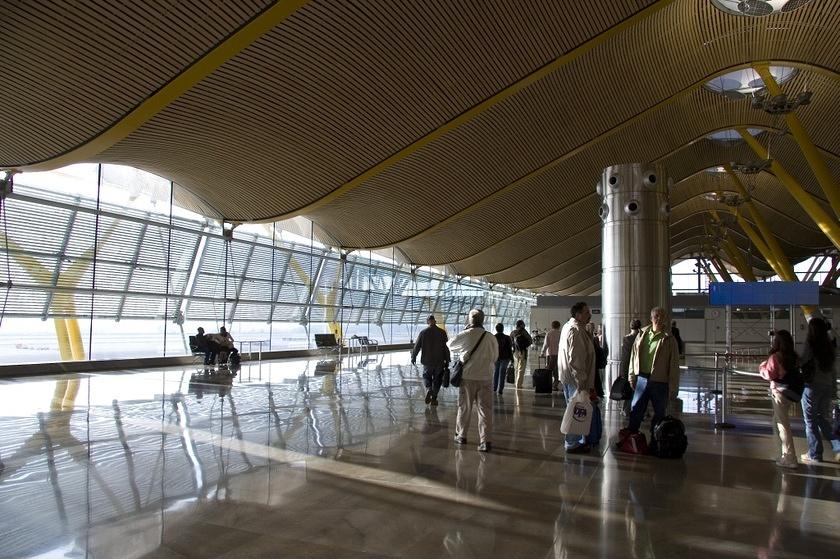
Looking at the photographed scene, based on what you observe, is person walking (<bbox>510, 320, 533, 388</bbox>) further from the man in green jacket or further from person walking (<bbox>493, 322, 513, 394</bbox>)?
the man in green jacket

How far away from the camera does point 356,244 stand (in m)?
28.6

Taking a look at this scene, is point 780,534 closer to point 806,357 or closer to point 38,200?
point 806,357

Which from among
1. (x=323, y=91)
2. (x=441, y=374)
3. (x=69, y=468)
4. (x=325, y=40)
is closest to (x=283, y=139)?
(x=323, y=91)

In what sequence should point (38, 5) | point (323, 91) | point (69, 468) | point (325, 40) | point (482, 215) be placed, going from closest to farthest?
point (69, 468), point (38, 5), point (325, 40), point (323, 91), point (482, 215)

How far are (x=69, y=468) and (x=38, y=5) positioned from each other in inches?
293

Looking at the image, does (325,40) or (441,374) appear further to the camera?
(325,40)

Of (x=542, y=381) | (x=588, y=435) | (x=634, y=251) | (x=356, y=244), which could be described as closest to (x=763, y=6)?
(x=634, y=251)

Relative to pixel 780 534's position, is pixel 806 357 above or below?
above

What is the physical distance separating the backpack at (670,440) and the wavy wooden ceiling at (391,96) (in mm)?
8413

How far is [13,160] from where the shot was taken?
1492cm

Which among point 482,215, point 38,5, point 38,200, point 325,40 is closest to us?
point 38,5

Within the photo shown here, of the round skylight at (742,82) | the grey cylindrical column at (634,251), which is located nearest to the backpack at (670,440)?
the grey cylindrical column at (634,251)

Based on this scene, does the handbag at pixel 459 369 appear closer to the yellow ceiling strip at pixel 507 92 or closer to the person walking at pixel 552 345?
the person walking at pixel 552 345

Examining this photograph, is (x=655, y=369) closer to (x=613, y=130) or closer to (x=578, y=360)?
(x=578, y=360)
